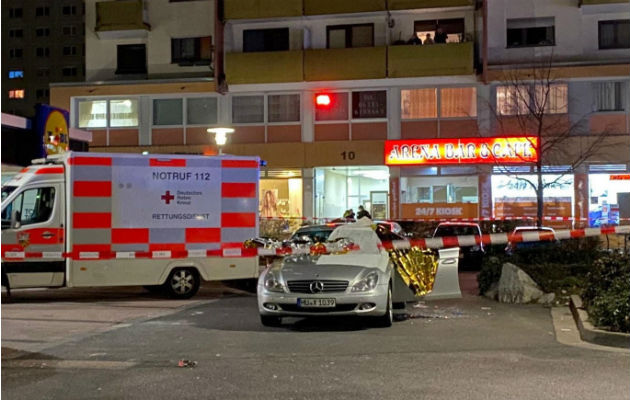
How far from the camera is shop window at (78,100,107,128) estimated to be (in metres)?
30.8

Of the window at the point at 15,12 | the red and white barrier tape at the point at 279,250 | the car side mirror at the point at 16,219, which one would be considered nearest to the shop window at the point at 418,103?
the red and white barrier tape at the point at 279,250

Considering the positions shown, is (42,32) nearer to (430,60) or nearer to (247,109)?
(247,109)

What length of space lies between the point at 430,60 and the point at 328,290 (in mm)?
19463

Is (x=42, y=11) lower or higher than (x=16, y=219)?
higher

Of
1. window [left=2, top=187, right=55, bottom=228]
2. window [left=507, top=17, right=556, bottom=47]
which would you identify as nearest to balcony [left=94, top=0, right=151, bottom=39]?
window [left=507, top=17, right=556, bottom=47]

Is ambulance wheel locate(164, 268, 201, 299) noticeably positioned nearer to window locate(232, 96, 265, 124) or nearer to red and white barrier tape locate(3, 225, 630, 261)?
red and white barrier tape locate(3, 225, 630, 261)

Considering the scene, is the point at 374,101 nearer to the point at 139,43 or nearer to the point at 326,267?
the point at 139,43

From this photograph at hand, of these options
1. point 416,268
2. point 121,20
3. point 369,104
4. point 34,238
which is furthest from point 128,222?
point 121,20

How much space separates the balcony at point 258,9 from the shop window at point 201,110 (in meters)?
3.56

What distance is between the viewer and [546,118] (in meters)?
27.2

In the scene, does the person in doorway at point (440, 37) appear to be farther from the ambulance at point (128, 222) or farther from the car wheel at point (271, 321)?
the car wheel at point (271, 321)

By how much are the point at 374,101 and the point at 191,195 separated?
51.4ft

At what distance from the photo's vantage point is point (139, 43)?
3167 cm

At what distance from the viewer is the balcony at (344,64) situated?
92.4 feet
